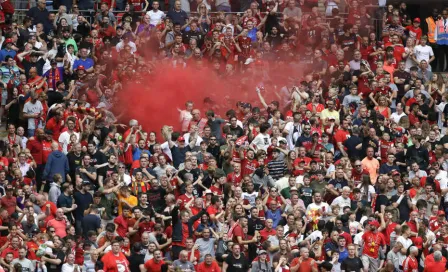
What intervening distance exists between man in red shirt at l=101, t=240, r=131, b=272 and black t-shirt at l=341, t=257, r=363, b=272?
3.72 meters

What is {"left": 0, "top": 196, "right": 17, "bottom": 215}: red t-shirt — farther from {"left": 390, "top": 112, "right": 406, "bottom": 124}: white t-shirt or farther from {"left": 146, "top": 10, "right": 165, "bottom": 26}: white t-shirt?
{"left": 390, "top": 112, "right": 406, "bottom": 124}: white t-shirt

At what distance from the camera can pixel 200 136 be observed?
2950 centimetres

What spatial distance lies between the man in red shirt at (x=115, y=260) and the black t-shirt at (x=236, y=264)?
175 centimetres

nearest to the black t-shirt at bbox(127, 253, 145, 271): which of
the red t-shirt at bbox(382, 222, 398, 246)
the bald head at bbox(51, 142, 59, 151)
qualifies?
the bald head at bbox(51, 142, 59, 151)

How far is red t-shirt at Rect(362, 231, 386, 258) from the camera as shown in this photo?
87.5ft

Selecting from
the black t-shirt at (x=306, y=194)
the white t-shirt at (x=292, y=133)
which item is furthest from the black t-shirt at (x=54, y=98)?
the black t-shirt at (x=306, y=194)

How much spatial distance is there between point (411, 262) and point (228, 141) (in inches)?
178

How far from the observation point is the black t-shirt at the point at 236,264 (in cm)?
2592

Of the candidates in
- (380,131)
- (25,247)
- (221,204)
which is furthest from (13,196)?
(380,131)

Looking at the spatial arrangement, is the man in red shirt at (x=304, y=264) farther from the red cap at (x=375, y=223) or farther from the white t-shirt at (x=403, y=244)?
the white t-shirt at (x=403, y=244)

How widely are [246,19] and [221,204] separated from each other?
25.7 ft

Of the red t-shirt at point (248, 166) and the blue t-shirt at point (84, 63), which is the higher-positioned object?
the blue t-shirt at point (84, 63)

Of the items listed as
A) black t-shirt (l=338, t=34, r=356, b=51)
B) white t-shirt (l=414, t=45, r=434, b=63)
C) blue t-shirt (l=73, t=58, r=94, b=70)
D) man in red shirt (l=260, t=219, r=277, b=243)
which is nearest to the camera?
man in red shirt (l=260, t=219, r=277, b=243)

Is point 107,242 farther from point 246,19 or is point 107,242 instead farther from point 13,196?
point 246,19
